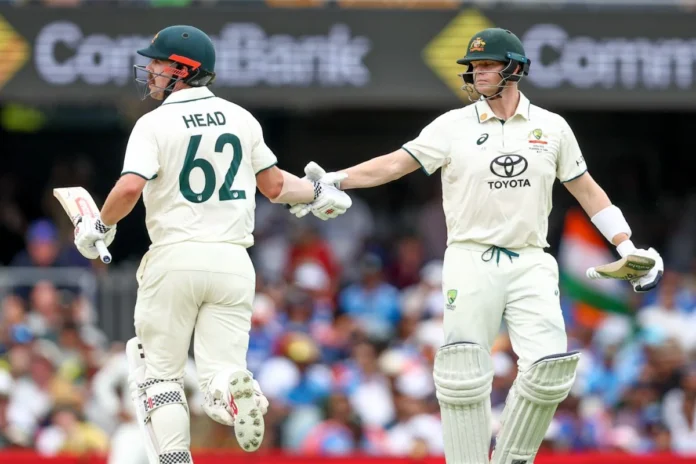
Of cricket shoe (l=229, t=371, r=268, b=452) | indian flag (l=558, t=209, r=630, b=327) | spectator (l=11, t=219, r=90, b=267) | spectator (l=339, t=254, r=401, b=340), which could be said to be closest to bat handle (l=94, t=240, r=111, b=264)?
cricket shoe (l=229, t=371, r=268, b=452)

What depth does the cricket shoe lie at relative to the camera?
735cm

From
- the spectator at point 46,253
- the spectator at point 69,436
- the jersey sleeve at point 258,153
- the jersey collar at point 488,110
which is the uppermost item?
the jersey collar at point 488,110

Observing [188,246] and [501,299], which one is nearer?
[188,246]

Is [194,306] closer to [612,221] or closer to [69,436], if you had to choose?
[612,221]

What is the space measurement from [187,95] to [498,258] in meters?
1.82

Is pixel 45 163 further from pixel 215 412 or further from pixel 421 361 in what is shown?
pixel 215 412

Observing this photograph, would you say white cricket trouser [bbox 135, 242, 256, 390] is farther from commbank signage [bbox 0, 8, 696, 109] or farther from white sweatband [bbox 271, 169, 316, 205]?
commbank signage [bbox 0, 8, 696, 109]

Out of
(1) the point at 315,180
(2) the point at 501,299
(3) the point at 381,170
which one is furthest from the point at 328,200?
(2) the point at 501,299

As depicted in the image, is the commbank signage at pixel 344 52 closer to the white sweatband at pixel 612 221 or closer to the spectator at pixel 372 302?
→ the spectator at pixel 372 302

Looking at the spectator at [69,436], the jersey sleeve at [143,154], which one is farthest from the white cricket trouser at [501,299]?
the spectator at [69,436]

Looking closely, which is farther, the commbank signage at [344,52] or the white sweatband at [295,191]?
the commbank signage at [344,52]

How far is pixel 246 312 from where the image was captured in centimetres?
766

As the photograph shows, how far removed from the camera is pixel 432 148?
796cm

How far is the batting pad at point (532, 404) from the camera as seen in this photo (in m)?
7.67
